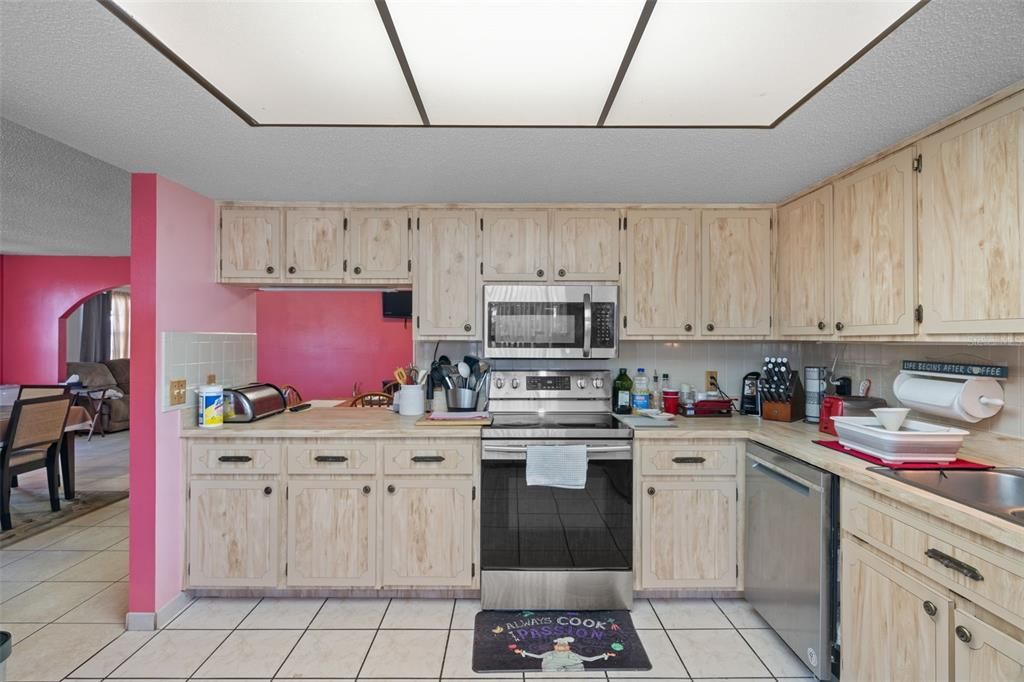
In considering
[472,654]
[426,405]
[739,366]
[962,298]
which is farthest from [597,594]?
[962,298]

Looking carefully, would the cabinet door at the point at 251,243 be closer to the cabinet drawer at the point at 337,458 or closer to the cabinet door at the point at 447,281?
the cabinet door at the point at 447,281

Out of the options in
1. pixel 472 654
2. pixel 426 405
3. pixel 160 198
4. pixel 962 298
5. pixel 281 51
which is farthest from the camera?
pixel 426 405

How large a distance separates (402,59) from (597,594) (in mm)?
2413

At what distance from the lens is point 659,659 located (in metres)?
2.05

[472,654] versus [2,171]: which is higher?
[2,171]

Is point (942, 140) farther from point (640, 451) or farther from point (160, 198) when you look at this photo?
point (160, 198)

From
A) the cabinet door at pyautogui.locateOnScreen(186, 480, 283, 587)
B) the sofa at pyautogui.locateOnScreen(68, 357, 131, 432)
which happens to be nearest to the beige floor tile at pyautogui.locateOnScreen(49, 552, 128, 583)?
the cabinet door at pyautogui.locateOnScreen(186, 480, 283, 587)

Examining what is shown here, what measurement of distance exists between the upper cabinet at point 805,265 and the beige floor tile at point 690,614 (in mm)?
1479

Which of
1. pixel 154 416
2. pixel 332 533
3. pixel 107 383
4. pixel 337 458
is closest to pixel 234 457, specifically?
pixel 154 416

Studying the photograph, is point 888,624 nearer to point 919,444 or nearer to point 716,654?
point 919,444

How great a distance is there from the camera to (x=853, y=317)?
220 centimetres

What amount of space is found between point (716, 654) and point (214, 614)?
2.35 m

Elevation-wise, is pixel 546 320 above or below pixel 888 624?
above

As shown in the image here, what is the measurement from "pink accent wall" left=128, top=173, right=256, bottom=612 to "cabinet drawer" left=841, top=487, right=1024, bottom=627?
296 cm
